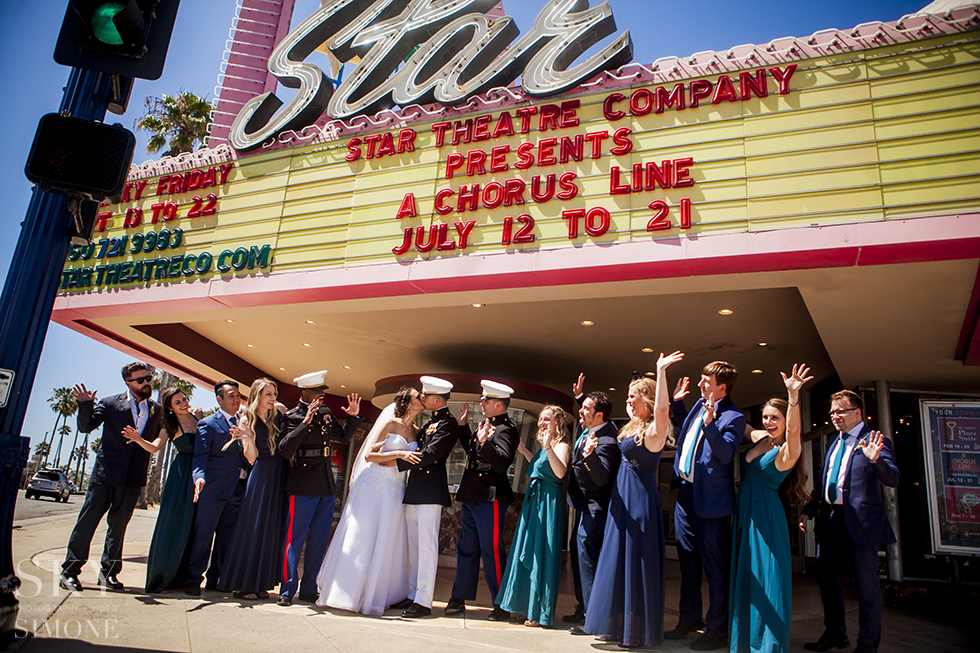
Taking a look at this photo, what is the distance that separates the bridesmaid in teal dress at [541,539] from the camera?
177 inches

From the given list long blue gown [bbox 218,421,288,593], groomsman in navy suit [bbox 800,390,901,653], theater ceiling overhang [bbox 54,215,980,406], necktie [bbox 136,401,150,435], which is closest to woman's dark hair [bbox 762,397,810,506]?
groomsman in navy suit [bbox 800,390,901,653]

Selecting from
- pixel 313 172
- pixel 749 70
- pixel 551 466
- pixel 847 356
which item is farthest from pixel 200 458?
pixel 847 356

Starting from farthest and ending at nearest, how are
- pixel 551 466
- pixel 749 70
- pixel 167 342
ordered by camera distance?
1. pixel 167 342
2. pixel 749 70
3. pixel 551 466

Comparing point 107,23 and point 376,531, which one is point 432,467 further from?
point 107,23

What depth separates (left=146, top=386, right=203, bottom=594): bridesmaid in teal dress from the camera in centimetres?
480

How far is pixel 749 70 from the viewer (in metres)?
5.68

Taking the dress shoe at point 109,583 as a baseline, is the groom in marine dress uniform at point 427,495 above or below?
above

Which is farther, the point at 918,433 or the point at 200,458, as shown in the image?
the point at 918,433

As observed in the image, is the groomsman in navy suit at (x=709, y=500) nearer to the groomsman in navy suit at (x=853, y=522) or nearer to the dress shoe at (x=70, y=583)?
the groomsman in navy suit at (x=853, y=522)

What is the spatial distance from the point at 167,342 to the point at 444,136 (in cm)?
658

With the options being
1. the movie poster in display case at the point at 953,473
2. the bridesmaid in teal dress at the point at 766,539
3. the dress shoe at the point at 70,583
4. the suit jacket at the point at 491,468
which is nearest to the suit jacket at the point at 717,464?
the bridesmaid in teal dress at the point at 766,539

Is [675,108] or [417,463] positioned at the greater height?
[675,108]

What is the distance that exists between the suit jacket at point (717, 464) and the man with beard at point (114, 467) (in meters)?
4.52

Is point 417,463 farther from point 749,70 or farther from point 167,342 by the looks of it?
point 167,342
